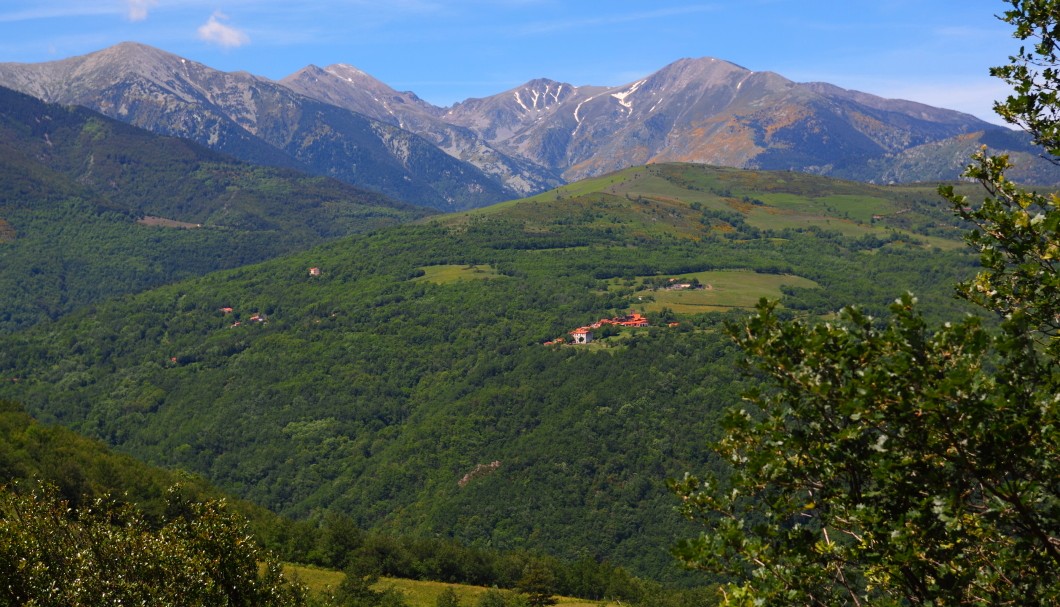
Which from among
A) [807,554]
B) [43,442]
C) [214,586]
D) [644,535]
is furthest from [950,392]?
[644,535]

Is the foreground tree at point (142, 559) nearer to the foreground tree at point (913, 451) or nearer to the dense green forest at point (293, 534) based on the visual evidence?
the foreground tree at point (913, 451)

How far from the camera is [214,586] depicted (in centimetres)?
3169

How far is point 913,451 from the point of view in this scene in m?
14.7

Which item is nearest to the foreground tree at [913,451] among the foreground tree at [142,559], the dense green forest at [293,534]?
the foreground tree at [142,559]

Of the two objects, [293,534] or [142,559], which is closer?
[142,559]

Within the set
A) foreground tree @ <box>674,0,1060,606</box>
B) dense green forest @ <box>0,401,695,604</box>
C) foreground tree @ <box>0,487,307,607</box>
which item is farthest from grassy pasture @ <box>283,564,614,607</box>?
foreground tree @ <box>674,0,1060,606</box>

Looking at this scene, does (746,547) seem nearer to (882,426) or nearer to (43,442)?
(882,426)

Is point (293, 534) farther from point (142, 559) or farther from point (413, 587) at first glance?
point (142, 559)

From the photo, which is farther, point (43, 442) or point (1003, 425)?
point (43, 442)

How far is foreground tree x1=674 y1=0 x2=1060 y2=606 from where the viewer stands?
14180 mm

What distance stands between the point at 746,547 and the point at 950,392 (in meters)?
4.57

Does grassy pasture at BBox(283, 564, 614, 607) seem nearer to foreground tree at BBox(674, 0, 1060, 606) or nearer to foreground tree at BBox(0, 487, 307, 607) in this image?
foreground tree at BBox(0, 487, 307, 607)

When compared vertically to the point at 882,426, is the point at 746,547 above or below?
below

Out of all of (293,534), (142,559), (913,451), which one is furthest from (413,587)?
(913,451)
